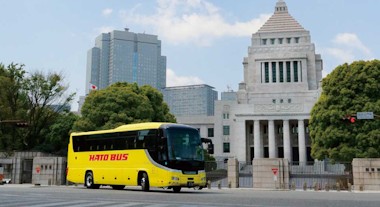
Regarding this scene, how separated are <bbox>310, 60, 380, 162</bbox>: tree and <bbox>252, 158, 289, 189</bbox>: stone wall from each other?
Answer: 460 inches

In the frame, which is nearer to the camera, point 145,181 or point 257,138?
point 145,181

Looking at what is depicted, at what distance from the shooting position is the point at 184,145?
21.2 m

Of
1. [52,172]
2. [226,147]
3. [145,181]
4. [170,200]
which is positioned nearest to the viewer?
[170,200]

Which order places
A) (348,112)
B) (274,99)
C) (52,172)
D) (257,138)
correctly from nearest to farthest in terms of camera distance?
(52,172) → (348,112) → (257,138) → (274,99)

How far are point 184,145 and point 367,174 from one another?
46.6 ft

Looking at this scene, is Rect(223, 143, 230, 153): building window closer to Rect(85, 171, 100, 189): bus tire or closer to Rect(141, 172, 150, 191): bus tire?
Rect(85, 171, 100, 189): bus tire

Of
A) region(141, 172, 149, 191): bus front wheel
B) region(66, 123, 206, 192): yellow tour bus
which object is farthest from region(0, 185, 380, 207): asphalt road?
region(141, 172, 149, 191): bus front wheel

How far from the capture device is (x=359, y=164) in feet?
89.2

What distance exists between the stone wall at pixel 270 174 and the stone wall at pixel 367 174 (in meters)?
4.76

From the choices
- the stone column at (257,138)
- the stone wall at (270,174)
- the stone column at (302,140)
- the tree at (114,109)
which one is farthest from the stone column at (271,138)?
the stone wall at (270,174)

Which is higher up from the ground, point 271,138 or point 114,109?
point 114,109

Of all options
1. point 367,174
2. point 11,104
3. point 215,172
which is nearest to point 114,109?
point 11,104

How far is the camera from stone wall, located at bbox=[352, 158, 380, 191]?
26.9m

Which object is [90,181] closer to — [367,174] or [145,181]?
[145,181]
